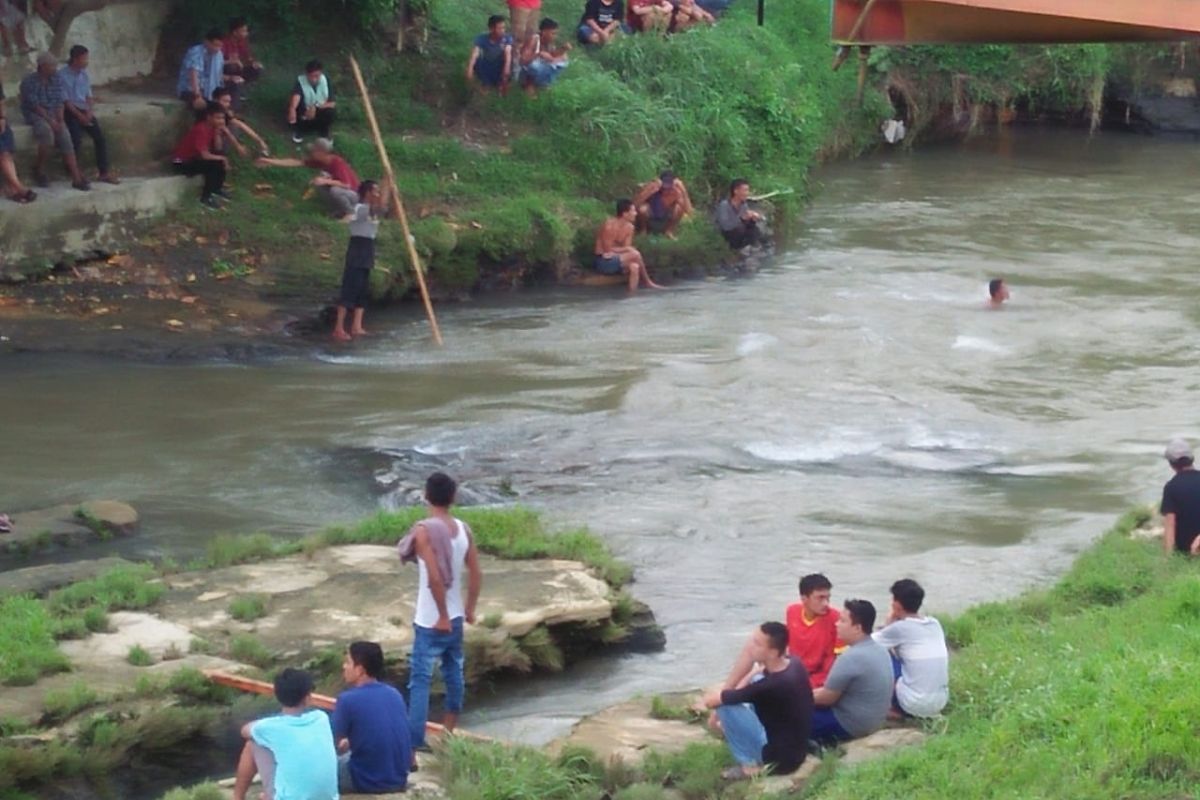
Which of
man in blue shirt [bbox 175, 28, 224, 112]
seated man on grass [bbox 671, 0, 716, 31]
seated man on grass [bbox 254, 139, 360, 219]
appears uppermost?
seated man on grass [bbox 671, 0, 716, 31]

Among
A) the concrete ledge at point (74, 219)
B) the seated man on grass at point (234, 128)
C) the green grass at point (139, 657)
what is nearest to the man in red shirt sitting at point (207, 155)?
the seated man on grass at point (234, 128)

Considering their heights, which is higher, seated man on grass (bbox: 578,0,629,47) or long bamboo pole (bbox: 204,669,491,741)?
seated man on grass (bbox: 578,0,629,47)

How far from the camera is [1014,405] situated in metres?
17.7

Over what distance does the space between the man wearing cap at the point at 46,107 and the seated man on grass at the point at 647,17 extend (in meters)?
10.2

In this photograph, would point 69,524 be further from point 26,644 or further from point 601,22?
point 601,22

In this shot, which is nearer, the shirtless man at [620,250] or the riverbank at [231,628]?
the riverbank at [231,628]

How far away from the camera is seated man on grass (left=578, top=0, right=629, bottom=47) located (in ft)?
84.9

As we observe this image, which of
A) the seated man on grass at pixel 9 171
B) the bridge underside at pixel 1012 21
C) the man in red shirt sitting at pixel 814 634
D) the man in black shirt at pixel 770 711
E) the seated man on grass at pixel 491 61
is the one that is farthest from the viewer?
the seated man on grass at pixel 491 61

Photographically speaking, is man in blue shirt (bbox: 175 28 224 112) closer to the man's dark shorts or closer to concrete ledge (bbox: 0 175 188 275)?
concrete ledge (bbox: 0 175 188 275)

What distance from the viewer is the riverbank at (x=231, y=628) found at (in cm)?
960

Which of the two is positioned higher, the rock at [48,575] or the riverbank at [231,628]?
the rock at [48,575]

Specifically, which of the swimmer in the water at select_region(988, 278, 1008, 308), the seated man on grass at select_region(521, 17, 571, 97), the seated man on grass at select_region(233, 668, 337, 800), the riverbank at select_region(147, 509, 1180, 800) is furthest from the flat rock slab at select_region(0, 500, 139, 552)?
the swimmer in the water at select_region(988, 278, 1008, 308)

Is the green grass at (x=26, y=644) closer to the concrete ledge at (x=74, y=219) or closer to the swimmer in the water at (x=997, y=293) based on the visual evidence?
the concrete ledge at (x=74, y=219)

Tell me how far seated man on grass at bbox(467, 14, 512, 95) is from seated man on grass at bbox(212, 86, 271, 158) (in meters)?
3.40
